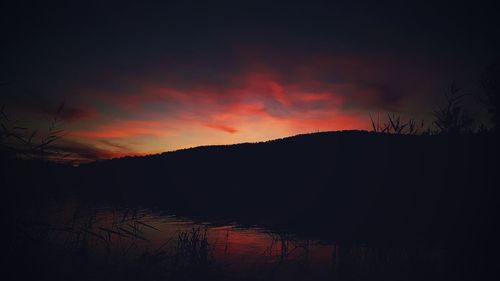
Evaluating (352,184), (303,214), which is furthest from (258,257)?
(352,184)

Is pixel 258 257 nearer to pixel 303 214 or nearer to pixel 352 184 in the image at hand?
pixel 303 214

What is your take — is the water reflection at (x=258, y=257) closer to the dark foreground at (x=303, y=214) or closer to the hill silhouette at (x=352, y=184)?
the dark foreground at (x=303, y=214)

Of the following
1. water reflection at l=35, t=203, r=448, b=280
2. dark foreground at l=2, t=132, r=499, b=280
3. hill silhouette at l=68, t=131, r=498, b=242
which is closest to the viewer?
dark foreground at l=2, t=132, r=499, b=280

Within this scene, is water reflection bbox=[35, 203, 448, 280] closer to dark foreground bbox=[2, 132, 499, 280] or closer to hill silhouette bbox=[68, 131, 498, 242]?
dark foreground bbox=[2, 132, 499, 280]

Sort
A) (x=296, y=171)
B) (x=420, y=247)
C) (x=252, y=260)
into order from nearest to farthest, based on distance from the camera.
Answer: (x=252, y=260), (x=420, y=247), (x=296, y=171)

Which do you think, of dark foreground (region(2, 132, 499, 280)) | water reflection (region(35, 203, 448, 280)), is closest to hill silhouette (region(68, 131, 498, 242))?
dark foreground (region(2, 132, 499, 280))

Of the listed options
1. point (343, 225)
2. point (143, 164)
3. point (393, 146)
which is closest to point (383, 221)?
point (343, 225)

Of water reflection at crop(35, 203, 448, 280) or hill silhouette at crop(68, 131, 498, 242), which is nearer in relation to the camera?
water reflection at crop(35, 203, 448, 280)

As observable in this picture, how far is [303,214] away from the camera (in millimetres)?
17922

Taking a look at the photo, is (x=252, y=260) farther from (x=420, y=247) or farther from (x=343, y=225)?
(x=343, y=225)

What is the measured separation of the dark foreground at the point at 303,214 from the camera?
547 centimetres

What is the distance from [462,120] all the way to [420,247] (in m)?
22.7

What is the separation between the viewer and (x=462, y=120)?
85.4 feet

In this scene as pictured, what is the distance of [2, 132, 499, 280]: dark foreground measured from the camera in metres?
5.47
